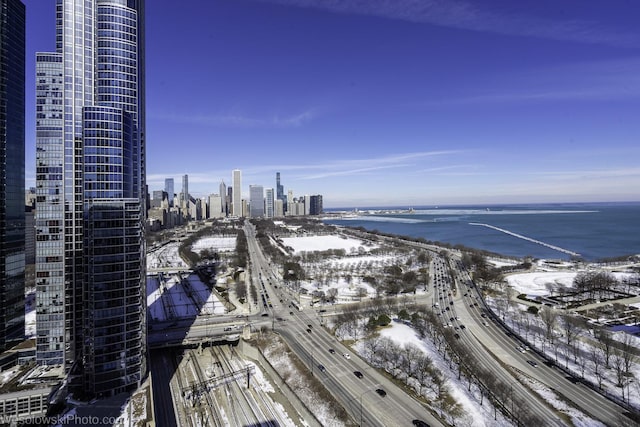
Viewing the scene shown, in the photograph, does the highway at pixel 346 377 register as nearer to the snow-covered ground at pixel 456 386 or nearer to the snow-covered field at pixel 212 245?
the snow-covered ground at pixel 456 386

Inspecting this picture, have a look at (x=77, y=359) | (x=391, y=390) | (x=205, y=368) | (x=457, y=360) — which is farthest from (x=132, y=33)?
(x=457, y=360)

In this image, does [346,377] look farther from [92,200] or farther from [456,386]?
[92,200]

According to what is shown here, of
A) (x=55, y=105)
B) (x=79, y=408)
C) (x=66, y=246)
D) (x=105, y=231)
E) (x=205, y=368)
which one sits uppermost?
(x=55, y=105)

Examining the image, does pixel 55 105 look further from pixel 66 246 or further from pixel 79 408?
pixel 79 408

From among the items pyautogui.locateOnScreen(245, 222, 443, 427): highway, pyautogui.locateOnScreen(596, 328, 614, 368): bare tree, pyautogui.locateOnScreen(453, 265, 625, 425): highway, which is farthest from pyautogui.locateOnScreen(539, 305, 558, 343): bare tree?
pyautogui.locateOnScreen(245, 222, 443, 427): highway

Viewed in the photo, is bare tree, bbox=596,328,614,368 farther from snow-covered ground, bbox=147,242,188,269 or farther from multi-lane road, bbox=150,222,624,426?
snow-covered ground, bbox=147,242,188,269

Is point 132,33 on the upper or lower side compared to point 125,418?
upper
